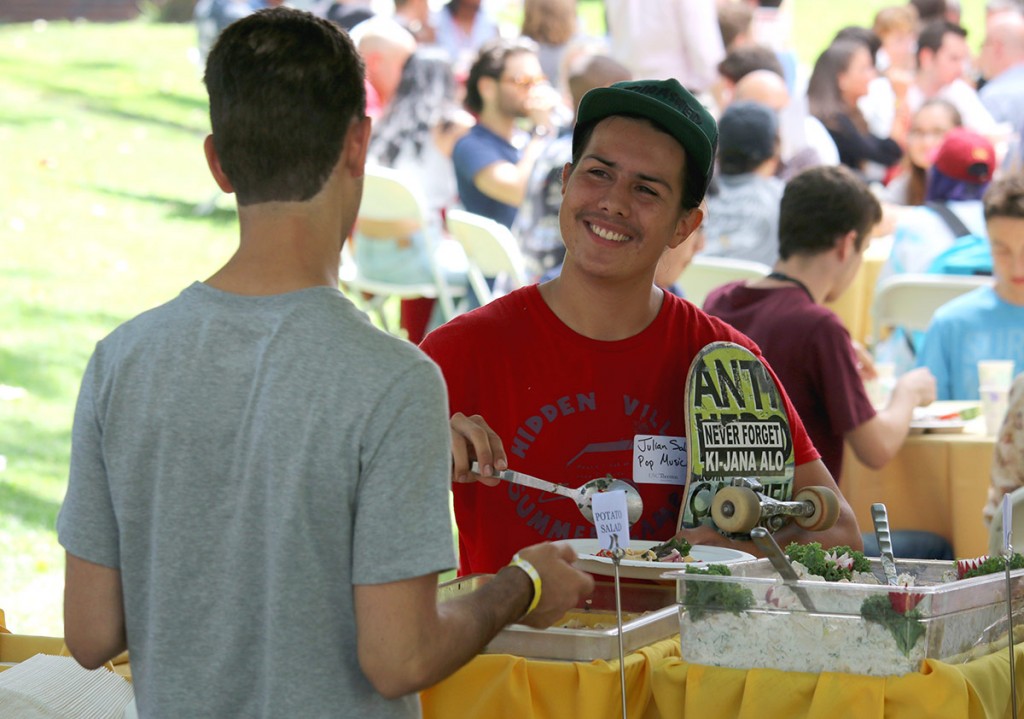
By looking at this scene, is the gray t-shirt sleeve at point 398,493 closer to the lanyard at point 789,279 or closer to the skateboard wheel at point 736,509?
the skateboard wheel at point 736,509

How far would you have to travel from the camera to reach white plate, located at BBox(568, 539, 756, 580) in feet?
6.43

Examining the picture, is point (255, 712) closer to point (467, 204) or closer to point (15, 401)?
point (467, 204)

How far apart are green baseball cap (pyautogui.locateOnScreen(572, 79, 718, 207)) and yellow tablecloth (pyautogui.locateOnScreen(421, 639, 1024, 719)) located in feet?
2.96

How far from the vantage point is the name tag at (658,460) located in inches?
90.4

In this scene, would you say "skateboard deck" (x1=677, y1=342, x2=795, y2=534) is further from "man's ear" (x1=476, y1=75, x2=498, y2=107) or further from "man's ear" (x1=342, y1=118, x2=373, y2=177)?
"man's ear" (x1=476, y1=75, x2=498, y2=107)

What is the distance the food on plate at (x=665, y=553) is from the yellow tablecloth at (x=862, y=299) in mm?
4466

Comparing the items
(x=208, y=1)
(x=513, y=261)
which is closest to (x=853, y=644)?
(x=513, y=261)

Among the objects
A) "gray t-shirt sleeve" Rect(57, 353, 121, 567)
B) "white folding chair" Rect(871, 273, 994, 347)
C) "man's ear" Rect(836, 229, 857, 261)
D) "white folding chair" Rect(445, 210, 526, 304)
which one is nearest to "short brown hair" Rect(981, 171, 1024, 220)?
"man's ear" Rect(836, 229, 857, 261)

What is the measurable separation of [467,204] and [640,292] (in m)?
4.42

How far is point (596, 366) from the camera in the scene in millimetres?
2332

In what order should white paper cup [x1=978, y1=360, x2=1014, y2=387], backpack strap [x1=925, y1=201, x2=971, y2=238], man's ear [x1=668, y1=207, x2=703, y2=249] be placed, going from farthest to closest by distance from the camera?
backpack strap [x1=925, y1=201, x2=971, y2=238]
white paper cup [x1=978, y1=360, x2=1014, y2=387]
man's ear [x1=668, y1=207, x2=703, y2=249]

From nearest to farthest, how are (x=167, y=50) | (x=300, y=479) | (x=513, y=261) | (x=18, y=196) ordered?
(x=300, y=479) → (x=513, y=261) → (x=18, y=196) → (x=167, y=50)

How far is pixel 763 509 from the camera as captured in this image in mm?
2182

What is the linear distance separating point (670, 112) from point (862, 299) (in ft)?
15.3
